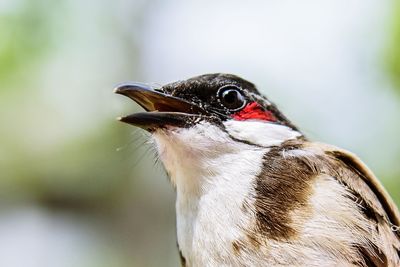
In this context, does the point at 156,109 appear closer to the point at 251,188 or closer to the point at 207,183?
the point at 207,183

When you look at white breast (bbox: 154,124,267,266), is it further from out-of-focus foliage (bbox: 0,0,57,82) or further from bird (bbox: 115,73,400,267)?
out-of-focus foliage (bbox: 0,0,57,82)

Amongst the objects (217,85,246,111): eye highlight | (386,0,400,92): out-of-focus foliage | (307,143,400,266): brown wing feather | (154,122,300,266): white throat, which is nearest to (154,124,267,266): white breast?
(154,122,300,266): white throat

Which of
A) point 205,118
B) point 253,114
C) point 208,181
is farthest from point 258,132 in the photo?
point 208,181

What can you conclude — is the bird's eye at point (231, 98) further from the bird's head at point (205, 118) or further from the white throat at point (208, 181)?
the white throat at point (208, 181)

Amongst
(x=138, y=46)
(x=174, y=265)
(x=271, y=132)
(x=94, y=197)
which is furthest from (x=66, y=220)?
(x=271, y=132)

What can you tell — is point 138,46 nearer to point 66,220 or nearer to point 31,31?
point 31,31
